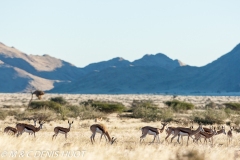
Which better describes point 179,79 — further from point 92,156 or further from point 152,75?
point 92,156

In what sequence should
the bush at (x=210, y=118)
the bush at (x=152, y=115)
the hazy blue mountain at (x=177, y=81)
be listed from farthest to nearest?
the hazy blue mountain at (x=177, y=81)
the bush at (x=152, y=115)
the bush at (x=210, y=118)

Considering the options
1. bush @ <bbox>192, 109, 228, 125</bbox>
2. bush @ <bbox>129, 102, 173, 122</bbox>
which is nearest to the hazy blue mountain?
bush @ <bbox>129, 102, 173, 122</bbox>

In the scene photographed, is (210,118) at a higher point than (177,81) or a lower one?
lower

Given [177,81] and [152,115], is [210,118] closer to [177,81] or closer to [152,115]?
[152,115]

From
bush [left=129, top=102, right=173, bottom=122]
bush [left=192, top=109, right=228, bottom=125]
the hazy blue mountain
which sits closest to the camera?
bush [left=192, top=109, right=228, bottom=125]

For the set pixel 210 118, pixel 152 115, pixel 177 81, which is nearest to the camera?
pixel 210 118

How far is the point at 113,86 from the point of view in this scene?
18650 cm

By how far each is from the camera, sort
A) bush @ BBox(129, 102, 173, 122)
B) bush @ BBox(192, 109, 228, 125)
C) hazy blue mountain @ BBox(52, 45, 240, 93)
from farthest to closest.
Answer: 1. hazy blue mountain @ BBox(52, 45, 240, 93)
2. bush @ BBox(129, 102, 173, 122)
3. bush @ BBox(192, 109, 228, 125)

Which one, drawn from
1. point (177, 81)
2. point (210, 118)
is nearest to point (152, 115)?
point (210, 118)

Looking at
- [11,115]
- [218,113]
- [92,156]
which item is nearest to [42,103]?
[11,115]

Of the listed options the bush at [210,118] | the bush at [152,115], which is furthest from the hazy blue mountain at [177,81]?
the bush at [210,118]

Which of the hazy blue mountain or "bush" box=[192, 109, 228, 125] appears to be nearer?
"bush" box=[192, 109, 228, 125]

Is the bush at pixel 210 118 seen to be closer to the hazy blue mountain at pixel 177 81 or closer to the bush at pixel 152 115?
the bush at pixel 152 115

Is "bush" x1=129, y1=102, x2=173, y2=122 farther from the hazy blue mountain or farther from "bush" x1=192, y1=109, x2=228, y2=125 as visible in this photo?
the hazy blue mountain
